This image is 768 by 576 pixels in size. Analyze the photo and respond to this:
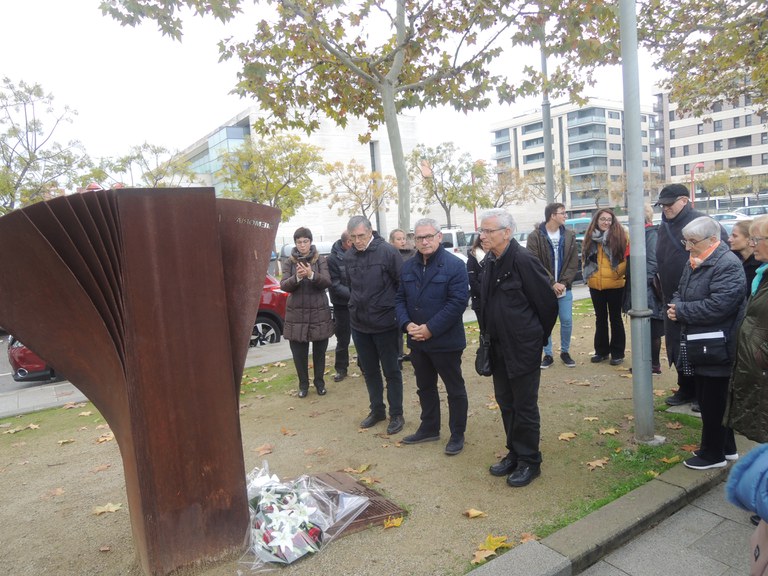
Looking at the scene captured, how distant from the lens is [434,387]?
4.74m

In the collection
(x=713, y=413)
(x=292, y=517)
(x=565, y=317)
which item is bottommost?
(x=292, y=517)

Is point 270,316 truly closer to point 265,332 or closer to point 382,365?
point 265,332

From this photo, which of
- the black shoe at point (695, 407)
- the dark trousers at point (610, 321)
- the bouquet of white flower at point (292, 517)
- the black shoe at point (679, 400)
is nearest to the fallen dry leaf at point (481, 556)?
the bouquet of white flower at point (292, 517)

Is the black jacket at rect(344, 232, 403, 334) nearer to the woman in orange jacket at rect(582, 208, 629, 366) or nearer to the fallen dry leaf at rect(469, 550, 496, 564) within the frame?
the fallen dry leaf at rect(469, 550, 496, 564)

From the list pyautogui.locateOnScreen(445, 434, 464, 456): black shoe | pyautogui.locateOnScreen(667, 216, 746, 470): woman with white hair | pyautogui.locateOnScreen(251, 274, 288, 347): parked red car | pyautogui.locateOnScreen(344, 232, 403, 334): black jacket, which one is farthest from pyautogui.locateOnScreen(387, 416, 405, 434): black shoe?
pyautogui.locateOnScreen(251, 274, 288, 347): parked red car

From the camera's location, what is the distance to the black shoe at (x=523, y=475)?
3.83 m

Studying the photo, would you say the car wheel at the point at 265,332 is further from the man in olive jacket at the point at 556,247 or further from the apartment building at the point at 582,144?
the apartment building at the point at 582,144

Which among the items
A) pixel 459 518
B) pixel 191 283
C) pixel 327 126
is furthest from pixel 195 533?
pixel 327 126

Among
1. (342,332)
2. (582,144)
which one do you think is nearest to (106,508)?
(342,332)

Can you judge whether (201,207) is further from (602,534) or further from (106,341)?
(602,534)

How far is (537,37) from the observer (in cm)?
732

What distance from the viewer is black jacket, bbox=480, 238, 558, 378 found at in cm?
378

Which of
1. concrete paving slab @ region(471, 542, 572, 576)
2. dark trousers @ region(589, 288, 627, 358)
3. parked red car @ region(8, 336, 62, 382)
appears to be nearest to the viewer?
concrete paving slab @ region(471, 542, 572, 576)

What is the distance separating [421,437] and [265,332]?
6270mm
